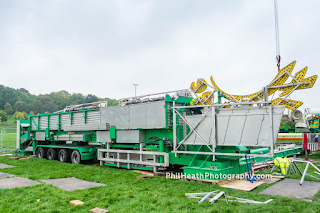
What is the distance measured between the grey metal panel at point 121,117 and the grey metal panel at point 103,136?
75 cm

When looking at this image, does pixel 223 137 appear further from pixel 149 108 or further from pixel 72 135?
pixel 72 135

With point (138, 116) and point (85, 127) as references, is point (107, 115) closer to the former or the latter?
point (85, 127)

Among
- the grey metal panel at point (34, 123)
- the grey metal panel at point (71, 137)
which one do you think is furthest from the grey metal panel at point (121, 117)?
the grey metal panel at point (34, 123)

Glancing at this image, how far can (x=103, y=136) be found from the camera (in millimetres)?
11109

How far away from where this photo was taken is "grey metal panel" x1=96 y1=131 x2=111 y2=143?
35.7 ft

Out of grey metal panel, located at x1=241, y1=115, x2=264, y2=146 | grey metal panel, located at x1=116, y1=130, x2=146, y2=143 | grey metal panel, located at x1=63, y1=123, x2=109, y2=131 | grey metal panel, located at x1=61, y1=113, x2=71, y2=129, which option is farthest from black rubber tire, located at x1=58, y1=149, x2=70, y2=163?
grey metal panel, located at x1=241, y1=115, x2=264, y2=146

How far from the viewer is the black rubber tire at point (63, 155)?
1284 cm

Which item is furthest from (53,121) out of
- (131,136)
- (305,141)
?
(305,141)

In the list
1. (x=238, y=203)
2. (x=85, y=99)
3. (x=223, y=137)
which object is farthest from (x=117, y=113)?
(x=85, y=99)

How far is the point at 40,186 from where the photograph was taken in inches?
282

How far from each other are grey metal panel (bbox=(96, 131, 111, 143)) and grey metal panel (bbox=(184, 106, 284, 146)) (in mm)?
4377

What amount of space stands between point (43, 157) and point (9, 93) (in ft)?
385

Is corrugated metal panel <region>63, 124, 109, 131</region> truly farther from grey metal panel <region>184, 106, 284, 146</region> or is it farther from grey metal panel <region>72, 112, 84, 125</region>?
grey metal panel <region>184, 106, 284, 146</region>

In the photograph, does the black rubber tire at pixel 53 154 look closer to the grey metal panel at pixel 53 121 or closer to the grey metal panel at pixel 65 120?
the grey metal panel at pixel 53 121
